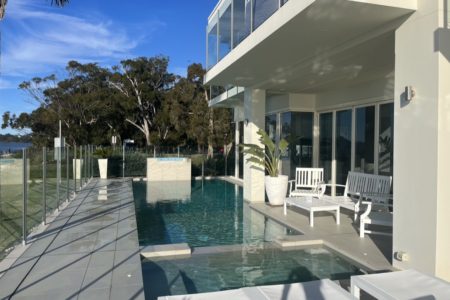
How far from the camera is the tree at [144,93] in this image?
121 ft

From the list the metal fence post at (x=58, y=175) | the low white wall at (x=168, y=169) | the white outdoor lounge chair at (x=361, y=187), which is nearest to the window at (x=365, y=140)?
the white outdoor lounge chair at (x=361, y=187)

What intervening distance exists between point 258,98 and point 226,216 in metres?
3.74

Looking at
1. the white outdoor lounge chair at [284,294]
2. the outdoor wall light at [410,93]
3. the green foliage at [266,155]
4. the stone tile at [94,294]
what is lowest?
the stone tile at [94,294]

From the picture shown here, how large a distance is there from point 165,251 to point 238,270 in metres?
1.29

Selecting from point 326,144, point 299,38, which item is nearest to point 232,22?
point 299,38

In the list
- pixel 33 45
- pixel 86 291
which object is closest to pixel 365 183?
pixel 86 291

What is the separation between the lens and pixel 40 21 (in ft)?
72.3

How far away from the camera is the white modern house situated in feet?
14.8

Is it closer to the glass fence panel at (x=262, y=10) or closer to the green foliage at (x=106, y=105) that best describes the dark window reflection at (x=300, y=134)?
the glass fence panel at (x=262, y=10)

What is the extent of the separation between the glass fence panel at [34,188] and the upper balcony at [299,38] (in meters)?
4.42

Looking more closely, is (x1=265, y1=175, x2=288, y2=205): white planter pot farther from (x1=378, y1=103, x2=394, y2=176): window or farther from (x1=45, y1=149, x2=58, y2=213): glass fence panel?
(x1=45, y1=149, x2=58, y2=213): glass fence panel

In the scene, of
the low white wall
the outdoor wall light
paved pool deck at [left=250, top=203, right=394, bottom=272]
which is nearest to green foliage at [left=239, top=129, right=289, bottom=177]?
paved pool deck at [left=250, top=203, right=394, bottom=272]

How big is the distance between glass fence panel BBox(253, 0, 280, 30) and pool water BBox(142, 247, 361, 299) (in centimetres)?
400

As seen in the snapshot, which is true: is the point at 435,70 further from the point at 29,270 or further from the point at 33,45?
the point at 33,45
